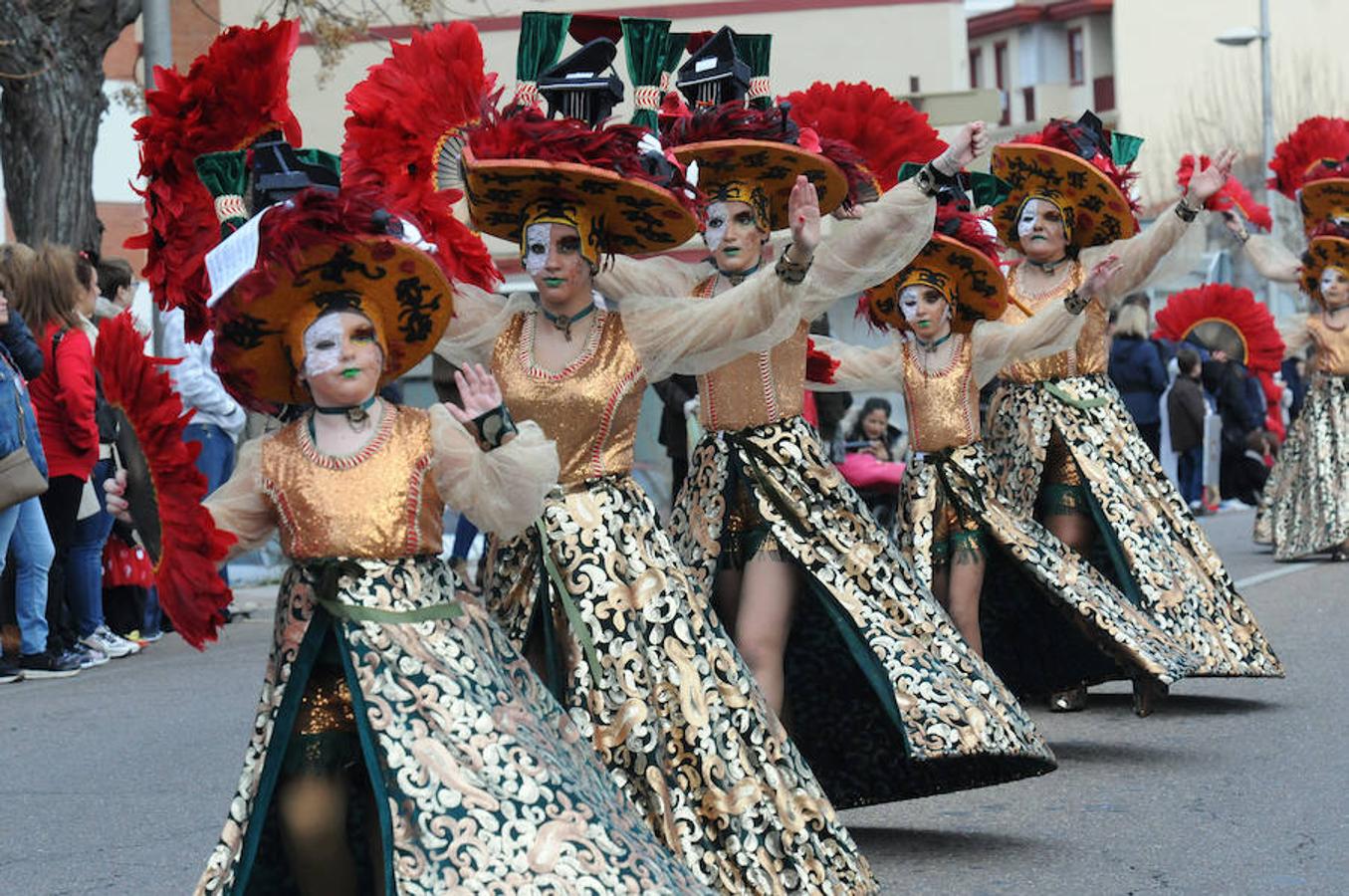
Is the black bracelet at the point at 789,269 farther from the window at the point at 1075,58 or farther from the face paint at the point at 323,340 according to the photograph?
the window at the point at 1075,58

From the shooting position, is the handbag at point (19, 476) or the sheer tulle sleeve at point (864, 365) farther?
the handbag at point (19, 476)

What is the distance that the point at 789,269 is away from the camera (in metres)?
6.14

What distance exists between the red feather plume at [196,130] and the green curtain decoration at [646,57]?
56.9 inches

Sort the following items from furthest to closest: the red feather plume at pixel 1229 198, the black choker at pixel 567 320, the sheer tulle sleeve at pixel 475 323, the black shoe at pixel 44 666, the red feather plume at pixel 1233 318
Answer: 1. the red feather plume at pixel 1233 318
2. the black shoe at pixel 44 666
3. the red feather plume at pixel 1229 198
4. the sheer tulle sleeve at pixel 475 323
5. the black choker at pixel 567 320

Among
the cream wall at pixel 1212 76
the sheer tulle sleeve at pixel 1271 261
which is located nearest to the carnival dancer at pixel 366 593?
the sheer tulle sleeve at pixel 1271 261

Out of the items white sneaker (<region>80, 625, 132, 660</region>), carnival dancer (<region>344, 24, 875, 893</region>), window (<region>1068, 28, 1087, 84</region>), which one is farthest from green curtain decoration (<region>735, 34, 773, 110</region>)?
window (<region>1068, 28, 1087, 84</region>)

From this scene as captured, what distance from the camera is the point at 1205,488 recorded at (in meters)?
21.0

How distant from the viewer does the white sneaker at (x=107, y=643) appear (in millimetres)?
11164

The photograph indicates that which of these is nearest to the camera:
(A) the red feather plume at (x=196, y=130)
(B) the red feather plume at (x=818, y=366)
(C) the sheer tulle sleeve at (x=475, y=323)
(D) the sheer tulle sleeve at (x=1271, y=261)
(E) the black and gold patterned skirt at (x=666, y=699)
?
(E) the black and gold patterned skirt at (x=666, y=699)

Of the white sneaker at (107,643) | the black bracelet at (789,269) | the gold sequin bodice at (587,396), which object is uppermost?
the black bracelet at (789,269)

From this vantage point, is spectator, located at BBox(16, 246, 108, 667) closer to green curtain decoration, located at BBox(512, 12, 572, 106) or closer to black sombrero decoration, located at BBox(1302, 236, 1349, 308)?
green curtain decoration, located at BBox(512, 12, 572, 106)

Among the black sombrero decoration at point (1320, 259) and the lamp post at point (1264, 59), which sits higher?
the lamp post at point (1264, 59)

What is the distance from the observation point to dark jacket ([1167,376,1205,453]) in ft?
65.5

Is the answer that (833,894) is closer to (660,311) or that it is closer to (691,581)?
(691,581)
